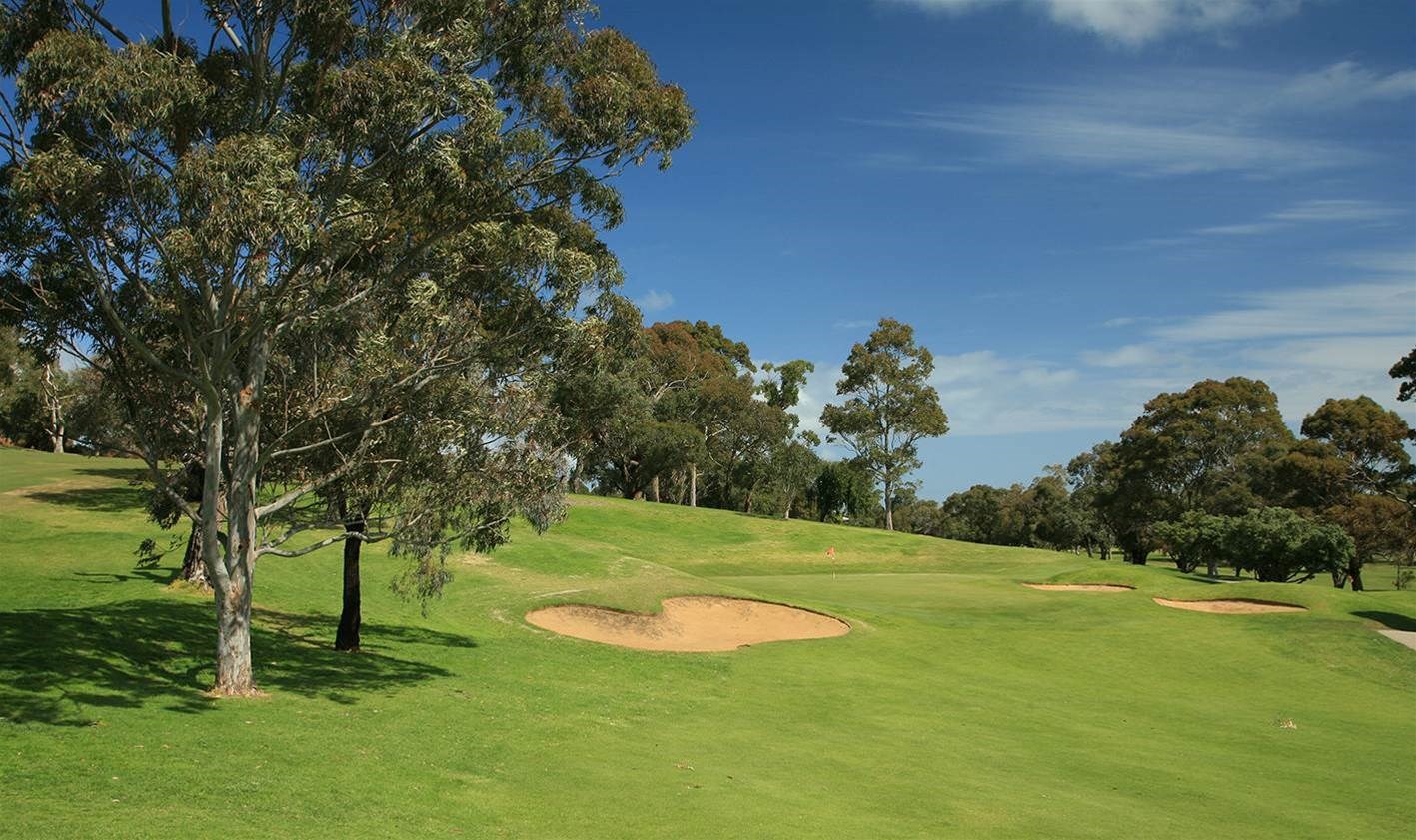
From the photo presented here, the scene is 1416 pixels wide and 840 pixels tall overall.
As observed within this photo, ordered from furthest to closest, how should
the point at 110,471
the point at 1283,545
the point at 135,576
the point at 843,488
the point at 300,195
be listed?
the point at 843,488
the point at 1283,545
the point at 110,471
the point at 135,576
the point at 300,195

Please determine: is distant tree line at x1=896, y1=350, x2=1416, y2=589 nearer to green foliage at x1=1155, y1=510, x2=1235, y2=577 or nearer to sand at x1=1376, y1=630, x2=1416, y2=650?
green foliage at x1=1155, y1=510, x2=1235, y2=577

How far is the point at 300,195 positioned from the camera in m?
15.9

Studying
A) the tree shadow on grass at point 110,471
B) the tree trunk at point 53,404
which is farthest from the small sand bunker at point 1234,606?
the tree shadow on grass at point 110,471

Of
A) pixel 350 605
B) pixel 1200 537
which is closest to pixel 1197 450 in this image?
pixel 1200 537

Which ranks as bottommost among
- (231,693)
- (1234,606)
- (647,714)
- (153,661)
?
(647,714)

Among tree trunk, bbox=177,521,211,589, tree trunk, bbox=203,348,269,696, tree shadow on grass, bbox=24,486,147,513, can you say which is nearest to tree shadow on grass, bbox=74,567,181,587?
tree trunk, bbox=177,521,211,589

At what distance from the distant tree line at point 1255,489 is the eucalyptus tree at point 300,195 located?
121ft

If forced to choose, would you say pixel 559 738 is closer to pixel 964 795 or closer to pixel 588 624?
pixel 964 795

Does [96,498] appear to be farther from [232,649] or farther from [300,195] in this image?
[300,195]

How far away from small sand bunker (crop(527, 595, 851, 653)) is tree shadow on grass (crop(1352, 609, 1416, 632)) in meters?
19.9

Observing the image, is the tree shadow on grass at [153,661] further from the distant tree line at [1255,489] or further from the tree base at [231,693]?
the distant tree line at [1255,489]

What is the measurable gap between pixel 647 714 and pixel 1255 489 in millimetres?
70545

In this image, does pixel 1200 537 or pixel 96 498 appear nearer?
pixel 96 498

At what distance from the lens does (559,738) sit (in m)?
17.3
